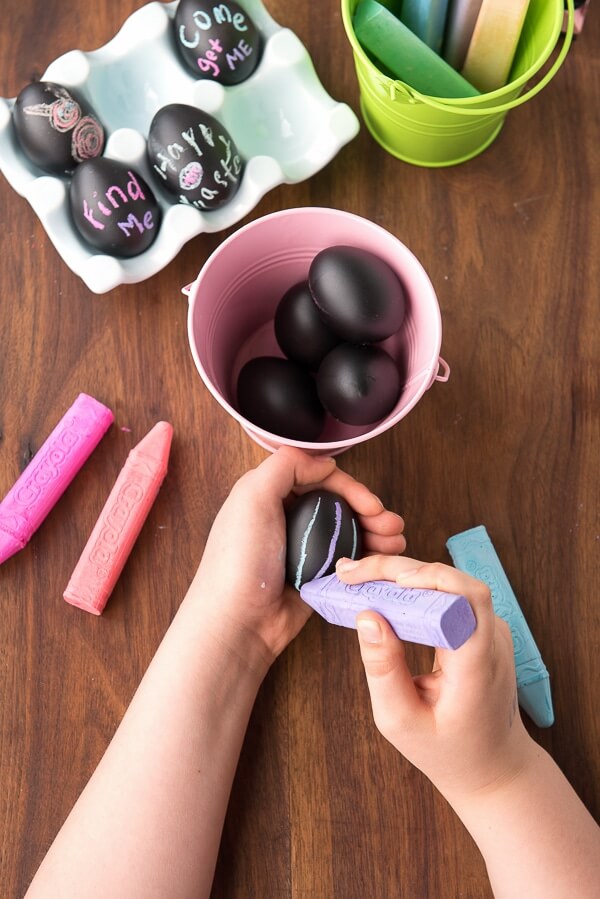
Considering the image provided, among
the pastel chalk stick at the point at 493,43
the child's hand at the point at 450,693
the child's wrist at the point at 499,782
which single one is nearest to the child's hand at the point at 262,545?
the child's hand at the point at 450,693

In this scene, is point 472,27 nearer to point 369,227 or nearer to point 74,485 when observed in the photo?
point 369,227

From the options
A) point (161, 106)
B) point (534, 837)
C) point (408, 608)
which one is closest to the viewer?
point (408, 608)

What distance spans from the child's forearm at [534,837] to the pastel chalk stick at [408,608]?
224 millimetres

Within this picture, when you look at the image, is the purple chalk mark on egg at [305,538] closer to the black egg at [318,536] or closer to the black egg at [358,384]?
the black egg at [318,536]

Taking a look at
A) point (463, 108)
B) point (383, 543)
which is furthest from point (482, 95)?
point (383, 543)

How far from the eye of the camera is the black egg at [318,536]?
764 millimetres

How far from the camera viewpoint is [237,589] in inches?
31.2

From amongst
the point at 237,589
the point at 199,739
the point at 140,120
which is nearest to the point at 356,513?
the point at 237,589

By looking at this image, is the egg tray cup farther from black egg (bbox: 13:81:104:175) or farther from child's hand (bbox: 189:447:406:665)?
child's hand (bbox: 189:447:406:665)

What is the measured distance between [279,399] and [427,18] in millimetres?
457

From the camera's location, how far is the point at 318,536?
76 cm

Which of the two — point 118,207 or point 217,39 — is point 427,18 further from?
point 118,207

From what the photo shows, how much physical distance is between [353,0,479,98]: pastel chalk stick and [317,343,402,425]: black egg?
31cm

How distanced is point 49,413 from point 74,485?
0.30 ft
